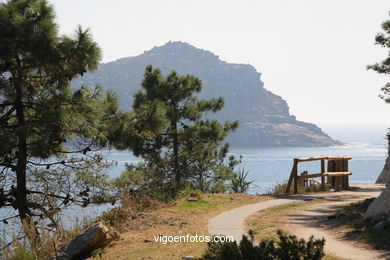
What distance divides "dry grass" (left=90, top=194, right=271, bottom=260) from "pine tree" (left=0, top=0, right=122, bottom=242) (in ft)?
4.91

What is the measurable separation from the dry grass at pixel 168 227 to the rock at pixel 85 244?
0.84 feet

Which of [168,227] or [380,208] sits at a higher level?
[380,208]

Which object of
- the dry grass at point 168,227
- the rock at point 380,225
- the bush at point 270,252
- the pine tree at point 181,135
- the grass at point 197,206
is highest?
the pine tree at point 181,135

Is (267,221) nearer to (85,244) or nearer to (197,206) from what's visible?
(197,206)

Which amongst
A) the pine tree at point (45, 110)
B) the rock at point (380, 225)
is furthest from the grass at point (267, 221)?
the pine tree at point (45, 110)

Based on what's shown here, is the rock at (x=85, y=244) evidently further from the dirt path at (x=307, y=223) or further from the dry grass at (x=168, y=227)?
the dirt path at (x=307, y=223)

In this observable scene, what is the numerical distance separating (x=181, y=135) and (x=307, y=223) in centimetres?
1104

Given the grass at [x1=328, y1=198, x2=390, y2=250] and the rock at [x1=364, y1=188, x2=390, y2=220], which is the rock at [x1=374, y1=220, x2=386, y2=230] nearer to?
the grass at [x1=328, y1=198, x2=390, y2=250]

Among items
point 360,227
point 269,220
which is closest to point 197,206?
point 269,220

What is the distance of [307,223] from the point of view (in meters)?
12.1

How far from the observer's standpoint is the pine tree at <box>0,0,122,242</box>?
10219mm

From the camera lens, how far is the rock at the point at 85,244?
8625 mm

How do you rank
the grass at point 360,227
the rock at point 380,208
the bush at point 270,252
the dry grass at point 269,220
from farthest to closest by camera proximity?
the rock at point 380,208 → the dry grass at point 269,220 → the grass at point 360,227 → the bush at point 270,252

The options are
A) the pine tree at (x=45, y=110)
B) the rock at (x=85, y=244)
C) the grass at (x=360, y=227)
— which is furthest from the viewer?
the pine tree at (x=45, y=110)
